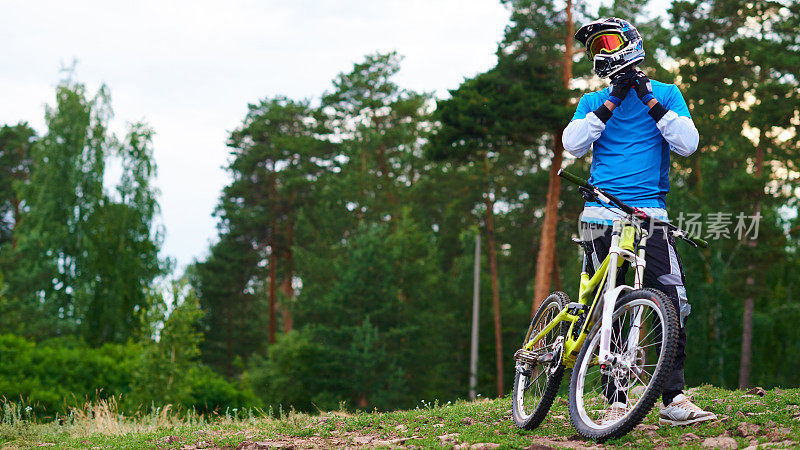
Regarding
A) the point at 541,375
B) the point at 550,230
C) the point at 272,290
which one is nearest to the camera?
the point at 541,375

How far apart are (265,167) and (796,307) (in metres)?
26.8

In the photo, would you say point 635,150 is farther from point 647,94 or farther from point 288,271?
point 288,271

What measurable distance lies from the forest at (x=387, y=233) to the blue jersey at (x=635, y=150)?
11.2m

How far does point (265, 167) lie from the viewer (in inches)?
1592

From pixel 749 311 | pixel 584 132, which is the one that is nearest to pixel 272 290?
pixel 749 311

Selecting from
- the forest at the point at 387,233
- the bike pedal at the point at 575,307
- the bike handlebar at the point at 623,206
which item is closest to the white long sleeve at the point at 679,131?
the bike handlebar at the point at 623,206

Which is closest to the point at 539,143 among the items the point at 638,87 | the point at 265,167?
the point at 638,87

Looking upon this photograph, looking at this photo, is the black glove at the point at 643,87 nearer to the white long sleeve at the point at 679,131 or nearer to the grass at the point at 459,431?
the white long sleeve at the point at 679,131

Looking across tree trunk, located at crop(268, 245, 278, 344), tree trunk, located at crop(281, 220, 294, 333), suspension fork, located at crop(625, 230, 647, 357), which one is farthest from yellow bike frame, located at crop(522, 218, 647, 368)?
tree trunk, located at crop(268, 245, 278, 344)

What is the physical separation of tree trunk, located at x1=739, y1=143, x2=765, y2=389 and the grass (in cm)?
1664

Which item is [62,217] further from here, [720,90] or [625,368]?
[625,368]

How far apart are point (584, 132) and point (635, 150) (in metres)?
0.34

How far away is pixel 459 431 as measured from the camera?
15.8 ft

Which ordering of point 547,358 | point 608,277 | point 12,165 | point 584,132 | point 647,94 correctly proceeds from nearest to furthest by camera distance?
point 608,277, point 647,94, point 584,132, point 547,358, point 12,165
